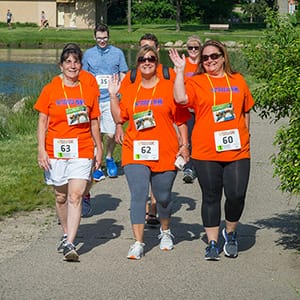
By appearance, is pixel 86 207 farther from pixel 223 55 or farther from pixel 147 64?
pixel 223 55

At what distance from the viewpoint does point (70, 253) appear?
7.72m

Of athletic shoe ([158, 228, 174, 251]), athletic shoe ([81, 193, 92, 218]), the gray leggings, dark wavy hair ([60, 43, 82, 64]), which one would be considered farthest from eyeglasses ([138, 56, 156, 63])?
athletic shoe ([81, 193, 92, 218])

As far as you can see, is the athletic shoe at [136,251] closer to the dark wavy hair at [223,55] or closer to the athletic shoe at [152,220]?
the athletic shoe at [152,220]

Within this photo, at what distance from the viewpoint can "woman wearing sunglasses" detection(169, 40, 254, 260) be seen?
7.76 metres

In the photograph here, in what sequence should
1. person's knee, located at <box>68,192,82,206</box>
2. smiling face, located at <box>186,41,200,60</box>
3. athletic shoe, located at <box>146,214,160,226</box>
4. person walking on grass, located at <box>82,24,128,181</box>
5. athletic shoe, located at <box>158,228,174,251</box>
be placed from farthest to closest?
person walking on grass, located at <box>82,24,128,181</box>
smiling face, located at <box>186,41,200,60</box>
athletic shoe, located at <box>146,214,160,226</box>
athletic shoe, located at <box>158,228,174,251</box>
person's knee, located at <box>68,192,82,206</box>

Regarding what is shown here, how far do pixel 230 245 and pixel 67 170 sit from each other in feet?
5.26

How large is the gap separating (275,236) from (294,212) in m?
1.12

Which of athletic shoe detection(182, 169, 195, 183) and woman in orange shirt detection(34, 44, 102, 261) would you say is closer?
woman in orange shirt detection(34, 44, 102, 261)

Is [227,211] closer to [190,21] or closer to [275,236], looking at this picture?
[275,236]

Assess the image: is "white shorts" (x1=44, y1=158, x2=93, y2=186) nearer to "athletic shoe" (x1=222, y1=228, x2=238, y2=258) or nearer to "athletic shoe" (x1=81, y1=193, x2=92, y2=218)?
"athletic shoe" (x1=222, y1=228, x2=238, y2=258)

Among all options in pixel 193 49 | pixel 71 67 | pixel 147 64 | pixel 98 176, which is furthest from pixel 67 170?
pixel 193 49

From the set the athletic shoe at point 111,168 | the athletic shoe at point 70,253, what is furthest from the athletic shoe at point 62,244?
the athletic shoe at point 111,168

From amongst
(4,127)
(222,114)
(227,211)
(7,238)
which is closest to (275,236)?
(227,211)

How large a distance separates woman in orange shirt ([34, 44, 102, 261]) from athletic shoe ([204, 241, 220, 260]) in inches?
46.5
